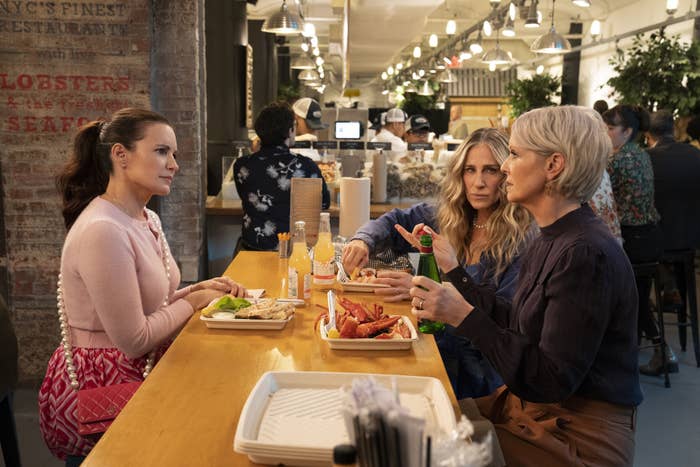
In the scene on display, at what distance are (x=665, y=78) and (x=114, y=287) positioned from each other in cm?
769

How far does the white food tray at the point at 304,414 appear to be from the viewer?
131 cm

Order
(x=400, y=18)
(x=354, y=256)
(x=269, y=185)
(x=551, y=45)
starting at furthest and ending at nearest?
(x=400, y=18)
(x=551, y=45)
(x=269, y=185)
(x=354, y=256)

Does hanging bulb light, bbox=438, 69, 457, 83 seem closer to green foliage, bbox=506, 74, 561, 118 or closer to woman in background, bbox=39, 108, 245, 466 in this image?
green foliage, bbox=506, 74, 561, 118

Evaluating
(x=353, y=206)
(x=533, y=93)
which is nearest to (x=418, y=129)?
(x=353, y=206)

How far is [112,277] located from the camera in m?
2.15

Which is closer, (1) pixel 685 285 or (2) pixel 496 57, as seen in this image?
(1) pixel 685 285

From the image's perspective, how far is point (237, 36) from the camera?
8.25 meters

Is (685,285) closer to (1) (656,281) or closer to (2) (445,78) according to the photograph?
(1) (656,281)

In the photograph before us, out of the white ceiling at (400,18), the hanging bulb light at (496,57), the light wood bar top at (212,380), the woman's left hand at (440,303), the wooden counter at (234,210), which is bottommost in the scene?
the wooden counter at (234,210)

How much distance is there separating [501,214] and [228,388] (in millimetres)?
1394

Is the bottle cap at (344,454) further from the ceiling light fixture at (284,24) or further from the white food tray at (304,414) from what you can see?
the ceiling light fixture at (284,24)

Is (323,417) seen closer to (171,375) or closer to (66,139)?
(171,375)

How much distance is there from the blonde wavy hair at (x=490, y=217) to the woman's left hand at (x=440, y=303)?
2.38 feet

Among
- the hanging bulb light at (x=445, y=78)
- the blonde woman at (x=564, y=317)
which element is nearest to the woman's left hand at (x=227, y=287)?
the blonde woman at (x=564, y=317)
